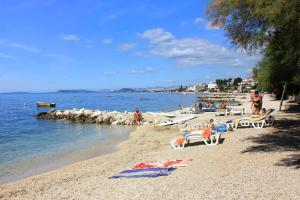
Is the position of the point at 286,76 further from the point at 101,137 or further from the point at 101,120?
the point at 101,120

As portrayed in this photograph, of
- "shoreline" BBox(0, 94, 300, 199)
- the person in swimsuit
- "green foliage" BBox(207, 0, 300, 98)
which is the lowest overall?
"shoreline" BBox(0, 94, 300, 199)

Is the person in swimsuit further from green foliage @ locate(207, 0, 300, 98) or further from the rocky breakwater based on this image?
the rocky breakwater

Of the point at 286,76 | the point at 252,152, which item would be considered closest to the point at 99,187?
the point at 252,152

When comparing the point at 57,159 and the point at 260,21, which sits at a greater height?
the point at 260,21

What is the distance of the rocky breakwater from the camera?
133ft

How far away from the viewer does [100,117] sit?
4469cm

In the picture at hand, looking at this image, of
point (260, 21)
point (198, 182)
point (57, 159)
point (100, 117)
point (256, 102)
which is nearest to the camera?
point (198, 182)

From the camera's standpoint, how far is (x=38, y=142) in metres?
29.0

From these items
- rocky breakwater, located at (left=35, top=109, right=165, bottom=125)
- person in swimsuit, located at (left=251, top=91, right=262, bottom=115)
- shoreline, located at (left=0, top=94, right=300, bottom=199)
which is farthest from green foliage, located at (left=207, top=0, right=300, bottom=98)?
rocky breakwater, located at (left=35, top=109, right=165, bottom=125)

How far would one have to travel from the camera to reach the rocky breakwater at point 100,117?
40.6m

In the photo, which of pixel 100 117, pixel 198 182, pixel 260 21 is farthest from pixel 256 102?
pixel 100 117

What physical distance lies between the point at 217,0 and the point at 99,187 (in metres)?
8.64

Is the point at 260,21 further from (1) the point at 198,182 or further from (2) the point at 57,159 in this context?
(2) the point at 57,159

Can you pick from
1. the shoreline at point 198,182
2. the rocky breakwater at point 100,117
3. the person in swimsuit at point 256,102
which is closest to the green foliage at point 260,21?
the shoreline at point 198,182
